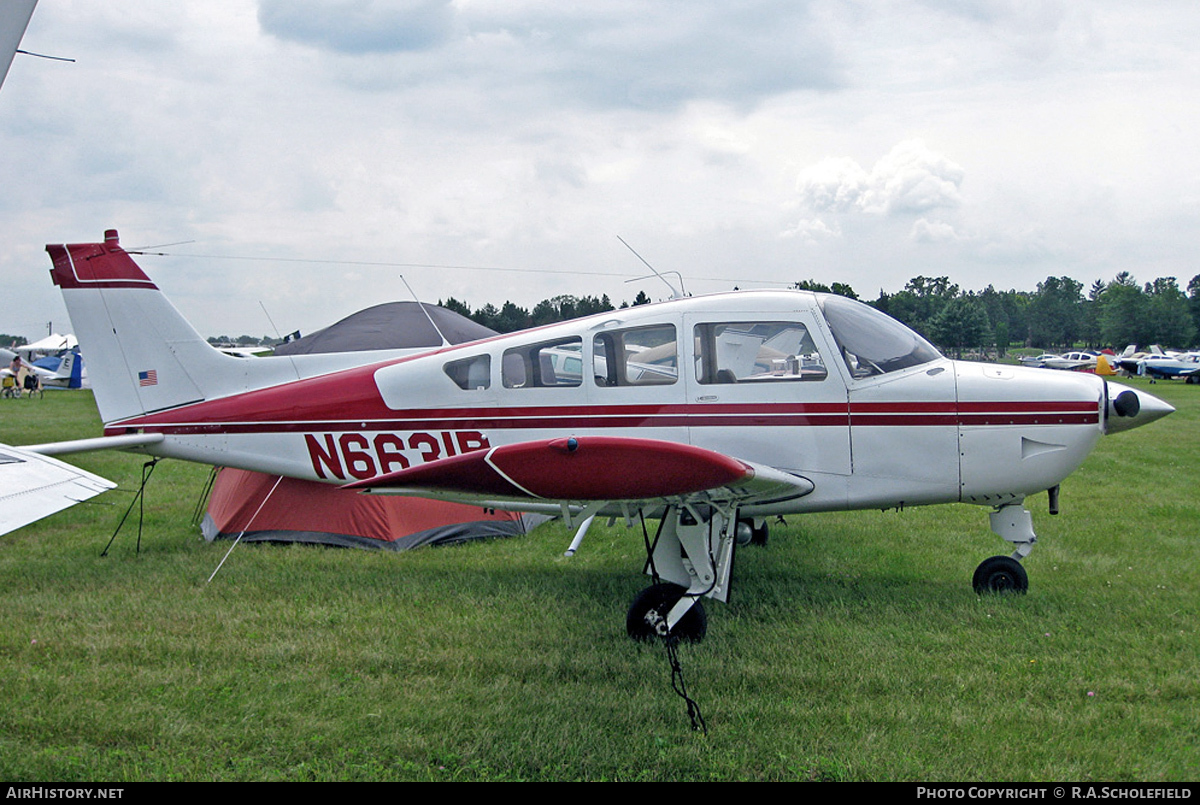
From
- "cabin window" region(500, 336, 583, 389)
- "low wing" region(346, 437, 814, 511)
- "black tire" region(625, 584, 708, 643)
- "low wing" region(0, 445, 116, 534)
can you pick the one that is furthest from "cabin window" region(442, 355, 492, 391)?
"low wing" region(0, 445, 116, 534)

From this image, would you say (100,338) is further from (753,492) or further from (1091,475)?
(1091,475)

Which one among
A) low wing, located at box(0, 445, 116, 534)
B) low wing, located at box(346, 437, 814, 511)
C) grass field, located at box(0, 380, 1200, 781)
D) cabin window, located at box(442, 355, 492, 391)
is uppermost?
cabin window, located at box(442, 355, 492, 391)

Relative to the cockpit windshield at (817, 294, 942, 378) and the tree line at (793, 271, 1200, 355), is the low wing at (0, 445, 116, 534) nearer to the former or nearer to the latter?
the cockpit windshield at (817, 294, 942, 378)

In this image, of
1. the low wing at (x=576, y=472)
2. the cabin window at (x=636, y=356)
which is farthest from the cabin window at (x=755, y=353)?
the low wing at (x=576, y=472)

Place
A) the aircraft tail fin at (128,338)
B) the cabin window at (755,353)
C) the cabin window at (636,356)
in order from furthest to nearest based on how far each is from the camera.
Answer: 1. the aircraft tail fin at (128,338)
2. the cabin window at (636,356)
3. the cabin window at (755,353)

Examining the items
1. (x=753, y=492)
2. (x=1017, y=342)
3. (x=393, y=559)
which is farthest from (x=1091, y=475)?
(x=1017, y=342)

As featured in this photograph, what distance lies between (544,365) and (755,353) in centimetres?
155

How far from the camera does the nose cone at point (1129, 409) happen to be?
5.51m

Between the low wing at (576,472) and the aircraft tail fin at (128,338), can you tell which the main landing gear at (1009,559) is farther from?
the aircraft tail fin at (128,338)

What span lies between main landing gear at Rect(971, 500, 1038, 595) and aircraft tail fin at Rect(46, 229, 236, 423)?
6.47 metres

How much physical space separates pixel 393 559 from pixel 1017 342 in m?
116

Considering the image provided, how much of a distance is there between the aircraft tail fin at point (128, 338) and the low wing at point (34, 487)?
3.33 m

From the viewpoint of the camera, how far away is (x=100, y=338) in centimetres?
725

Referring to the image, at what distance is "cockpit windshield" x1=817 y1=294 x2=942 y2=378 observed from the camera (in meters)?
5.76
